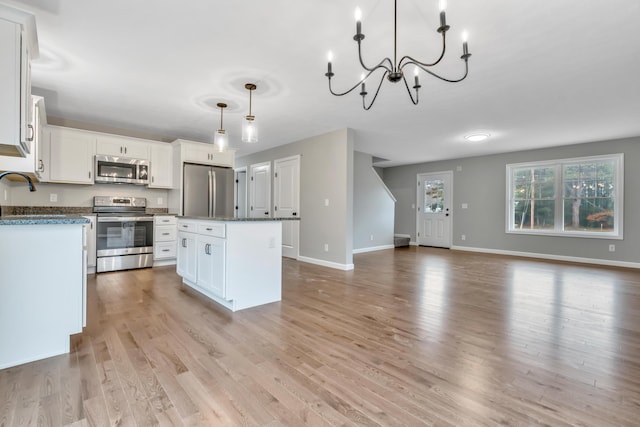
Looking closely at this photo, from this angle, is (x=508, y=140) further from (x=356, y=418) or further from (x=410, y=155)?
(x=356, y=418)

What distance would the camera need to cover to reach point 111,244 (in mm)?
4496

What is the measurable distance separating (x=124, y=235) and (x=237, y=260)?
2.79m

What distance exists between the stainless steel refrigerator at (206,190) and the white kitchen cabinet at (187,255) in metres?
1.24

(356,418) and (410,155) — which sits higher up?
(410,155)

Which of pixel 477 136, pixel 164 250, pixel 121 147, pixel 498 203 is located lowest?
pixel 164 250

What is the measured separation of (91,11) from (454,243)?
789 centimetres

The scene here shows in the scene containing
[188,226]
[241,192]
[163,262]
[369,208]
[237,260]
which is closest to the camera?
[237,260]

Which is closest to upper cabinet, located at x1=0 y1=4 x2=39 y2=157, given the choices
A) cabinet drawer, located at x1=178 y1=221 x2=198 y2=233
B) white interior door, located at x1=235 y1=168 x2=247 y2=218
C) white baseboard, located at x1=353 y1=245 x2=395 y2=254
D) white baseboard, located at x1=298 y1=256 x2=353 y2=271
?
cabinet drawer, located at x1=178 y1=221 x2=198 y2=233

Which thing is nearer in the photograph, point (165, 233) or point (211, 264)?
point (211, 264)

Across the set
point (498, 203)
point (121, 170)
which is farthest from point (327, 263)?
point (498, 203)

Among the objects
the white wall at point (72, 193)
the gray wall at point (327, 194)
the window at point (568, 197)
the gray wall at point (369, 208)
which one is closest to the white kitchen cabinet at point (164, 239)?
the white wall at point (72, 193)

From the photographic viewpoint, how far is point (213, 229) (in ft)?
9.95

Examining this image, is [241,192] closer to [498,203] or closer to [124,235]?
[124,235]

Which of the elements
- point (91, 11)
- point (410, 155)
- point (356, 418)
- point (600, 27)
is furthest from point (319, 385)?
point (410, 155)
